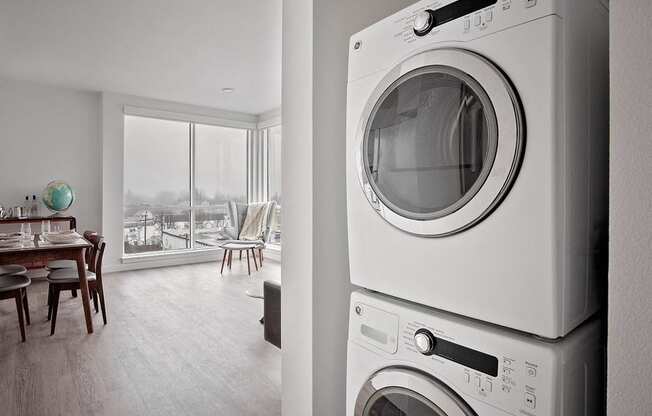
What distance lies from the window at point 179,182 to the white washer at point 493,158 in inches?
221

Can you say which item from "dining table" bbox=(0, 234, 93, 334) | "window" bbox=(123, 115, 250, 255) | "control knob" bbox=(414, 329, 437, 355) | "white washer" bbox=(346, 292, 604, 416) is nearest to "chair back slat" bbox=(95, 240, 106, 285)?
"dining table" bbox=(0, 234, 93, 334)

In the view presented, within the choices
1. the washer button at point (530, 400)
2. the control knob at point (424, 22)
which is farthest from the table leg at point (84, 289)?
the washer button at point (530, 400)

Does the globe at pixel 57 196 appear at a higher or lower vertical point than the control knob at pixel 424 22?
lower

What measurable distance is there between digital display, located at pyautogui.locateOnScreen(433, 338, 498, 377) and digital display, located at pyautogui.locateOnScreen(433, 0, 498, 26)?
780 mm

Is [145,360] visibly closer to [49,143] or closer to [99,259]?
[99,259]

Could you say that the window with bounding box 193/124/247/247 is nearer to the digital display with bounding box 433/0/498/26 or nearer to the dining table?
the dining table

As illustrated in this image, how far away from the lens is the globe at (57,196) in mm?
5000

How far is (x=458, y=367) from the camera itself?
91cm

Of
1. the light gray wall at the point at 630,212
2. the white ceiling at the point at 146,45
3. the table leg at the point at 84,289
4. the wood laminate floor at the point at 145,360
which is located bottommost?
the wood laminate floor at the point at 145,360

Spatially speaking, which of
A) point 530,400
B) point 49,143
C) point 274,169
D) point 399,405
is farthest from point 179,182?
point 530,400

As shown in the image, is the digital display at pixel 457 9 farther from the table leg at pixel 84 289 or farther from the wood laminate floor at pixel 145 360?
the table leg at pixel 84 289

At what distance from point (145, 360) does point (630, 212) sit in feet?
9.17

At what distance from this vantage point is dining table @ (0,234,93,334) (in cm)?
285

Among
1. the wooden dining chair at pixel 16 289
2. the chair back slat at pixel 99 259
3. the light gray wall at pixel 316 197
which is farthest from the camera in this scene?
the chair back slat at pixel 99 259
